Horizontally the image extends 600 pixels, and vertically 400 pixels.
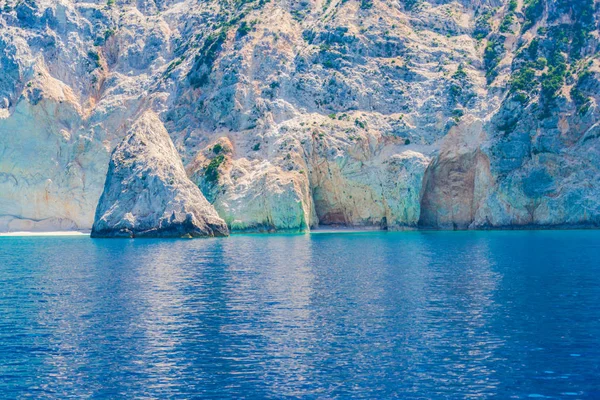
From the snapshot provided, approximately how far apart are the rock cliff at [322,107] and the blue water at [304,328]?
146ft

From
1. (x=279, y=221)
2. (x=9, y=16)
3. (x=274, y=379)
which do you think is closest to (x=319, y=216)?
(x=279, y=221)

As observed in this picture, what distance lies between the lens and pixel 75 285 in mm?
46469

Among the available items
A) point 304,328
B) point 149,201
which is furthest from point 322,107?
point 304,328

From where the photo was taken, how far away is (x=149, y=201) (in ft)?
306

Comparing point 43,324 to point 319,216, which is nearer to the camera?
point 43,324

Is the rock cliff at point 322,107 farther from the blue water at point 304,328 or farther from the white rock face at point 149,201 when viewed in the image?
the blue water at point 304,328

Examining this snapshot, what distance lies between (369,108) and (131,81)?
41402mm

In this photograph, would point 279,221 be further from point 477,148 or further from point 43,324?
point 43,324

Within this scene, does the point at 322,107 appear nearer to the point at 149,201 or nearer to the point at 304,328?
the point at 149,201

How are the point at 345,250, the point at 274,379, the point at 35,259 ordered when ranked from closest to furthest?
the point at 274,379 → the point at 35,259 → the point at 345,250

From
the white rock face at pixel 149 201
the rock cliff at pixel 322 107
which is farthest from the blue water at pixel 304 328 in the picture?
the rock cliff at pixel 322 107

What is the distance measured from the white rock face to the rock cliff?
11.4 m

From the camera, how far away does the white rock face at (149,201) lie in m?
92.4

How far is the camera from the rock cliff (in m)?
102
